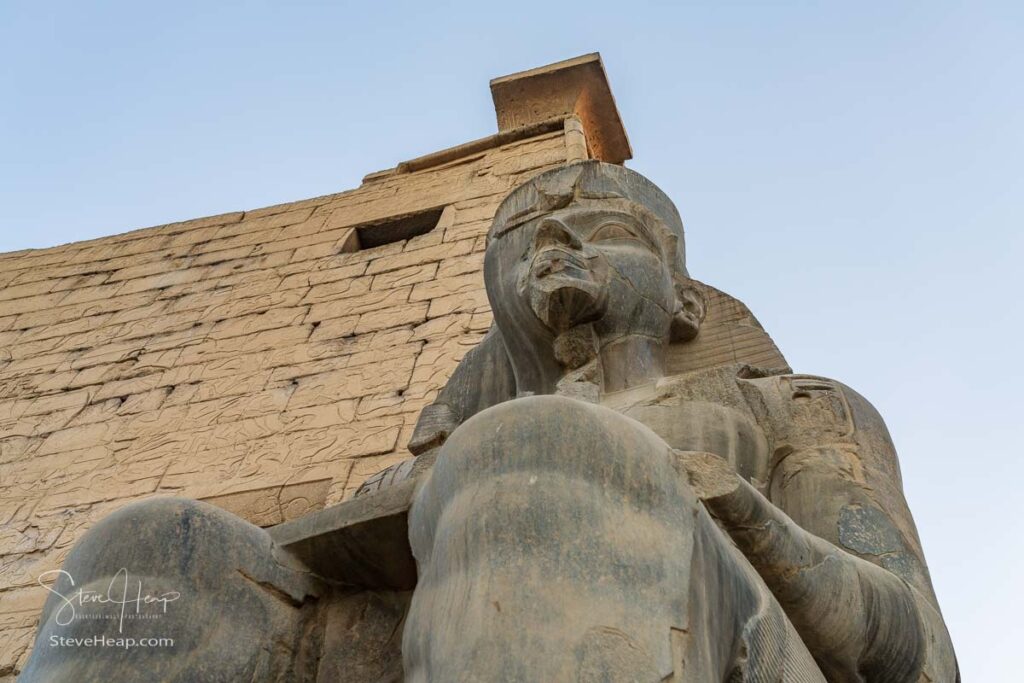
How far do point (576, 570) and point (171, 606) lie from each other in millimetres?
751

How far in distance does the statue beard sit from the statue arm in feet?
1.58

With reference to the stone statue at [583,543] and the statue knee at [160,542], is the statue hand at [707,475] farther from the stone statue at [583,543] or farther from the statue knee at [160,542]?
the statue knee at [160,542]

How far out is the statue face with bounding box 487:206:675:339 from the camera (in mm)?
2570

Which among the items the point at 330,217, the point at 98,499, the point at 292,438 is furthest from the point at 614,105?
the point at 98,499

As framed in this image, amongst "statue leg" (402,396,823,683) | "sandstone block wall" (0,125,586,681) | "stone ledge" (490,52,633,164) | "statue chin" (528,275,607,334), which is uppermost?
"stone ledge" (490,52,633,164)

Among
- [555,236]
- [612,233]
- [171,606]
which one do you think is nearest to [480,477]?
[171,606]

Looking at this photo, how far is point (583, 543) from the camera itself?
1.40 m

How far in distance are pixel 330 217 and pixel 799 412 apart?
4.52m

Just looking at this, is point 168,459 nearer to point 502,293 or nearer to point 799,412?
point 502,293

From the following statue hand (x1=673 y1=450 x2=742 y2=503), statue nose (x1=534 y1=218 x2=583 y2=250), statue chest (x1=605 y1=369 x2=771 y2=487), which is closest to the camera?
statue hand (x1=673 y1=450 x2=742 y2=503)

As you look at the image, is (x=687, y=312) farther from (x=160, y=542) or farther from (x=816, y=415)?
(x=160, y=542)

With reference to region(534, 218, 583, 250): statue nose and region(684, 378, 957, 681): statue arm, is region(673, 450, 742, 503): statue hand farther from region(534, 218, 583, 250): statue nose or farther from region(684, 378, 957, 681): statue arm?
region(534, 218, 583, 250): statue nose
